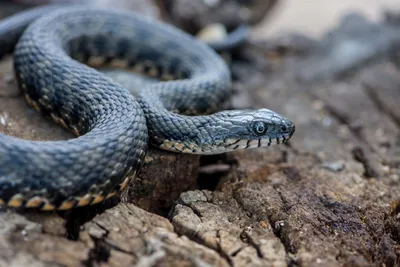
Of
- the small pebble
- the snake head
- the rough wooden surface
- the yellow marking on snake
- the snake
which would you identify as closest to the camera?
the rough wooden surface

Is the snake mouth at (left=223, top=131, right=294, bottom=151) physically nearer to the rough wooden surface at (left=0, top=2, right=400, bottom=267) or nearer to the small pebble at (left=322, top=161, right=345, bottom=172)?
the rough wooden surface at (left=0, top=2, right=400, bottom=267)

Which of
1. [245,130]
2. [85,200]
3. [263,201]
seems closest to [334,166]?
[245,130]

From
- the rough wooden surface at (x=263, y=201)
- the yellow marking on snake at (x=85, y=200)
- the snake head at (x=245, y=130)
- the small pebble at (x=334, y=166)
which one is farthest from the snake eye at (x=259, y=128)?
the yellow marking on snake at (x=85, y=200)

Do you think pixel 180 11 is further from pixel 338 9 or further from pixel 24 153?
pixel 338 9

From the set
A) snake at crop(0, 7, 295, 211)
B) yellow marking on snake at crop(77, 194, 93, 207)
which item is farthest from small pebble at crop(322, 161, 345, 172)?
yellow marking on snake at crop(77, 194, 93, 207)

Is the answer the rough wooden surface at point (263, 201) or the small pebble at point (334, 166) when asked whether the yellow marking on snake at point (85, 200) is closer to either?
the rough wooden surface at point (263, 201)

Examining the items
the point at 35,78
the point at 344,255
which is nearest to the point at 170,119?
the point at 35,78
